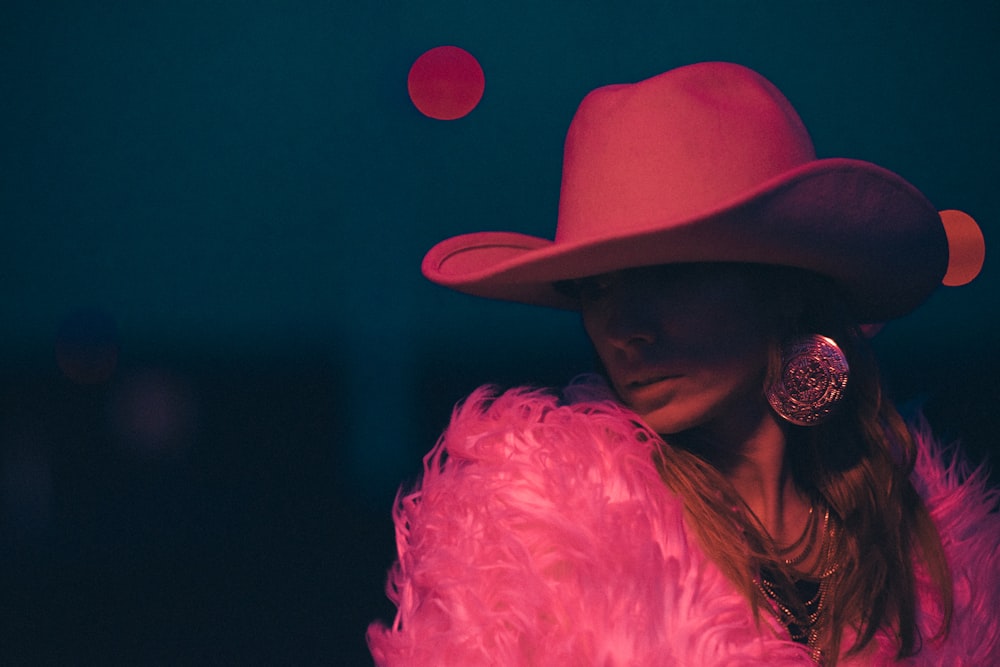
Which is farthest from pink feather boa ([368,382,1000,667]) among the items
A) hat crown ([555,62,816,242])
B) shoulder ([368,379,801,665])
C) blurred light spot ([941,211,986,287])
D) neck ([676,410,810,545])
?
blurred light spot ([941,211,986,287])

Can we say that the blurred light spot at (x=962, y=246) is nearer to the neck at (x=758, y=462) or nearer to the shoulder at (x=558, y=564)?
the neck at (x=758, y=462)

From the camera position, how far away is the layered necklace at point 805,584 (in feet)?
3.25

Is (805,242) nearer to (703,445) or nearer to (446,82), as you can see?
(703,445)

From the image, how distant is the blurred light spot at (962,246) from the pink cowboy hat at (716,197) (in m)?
0.61

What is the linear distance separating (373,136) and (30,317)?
2.10ft

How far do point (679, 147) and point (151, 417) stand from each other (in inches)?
36.4

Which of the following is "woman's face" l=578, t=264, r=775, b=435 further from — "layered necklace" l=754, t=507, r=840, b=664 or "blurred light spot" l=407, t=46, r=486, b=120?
"blurred light spot" l=407, t=46, r=486, b=120

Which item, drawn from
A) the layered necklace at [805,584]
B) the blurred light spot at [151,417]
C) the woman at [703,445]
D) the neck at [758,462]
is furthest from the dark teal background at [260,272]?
the layered necklace at [805,584]

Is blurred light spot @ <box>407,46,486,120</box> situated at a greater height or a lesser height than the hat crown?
greater

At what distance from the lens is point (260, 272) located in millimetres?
1294

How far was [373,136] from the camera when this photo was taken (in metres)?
1.35

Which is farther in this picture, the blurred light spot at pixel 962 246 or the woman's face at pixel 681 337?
the blurred light spot at pixel 962 246

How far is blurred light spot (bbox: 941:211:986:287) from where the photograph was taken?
1.55m

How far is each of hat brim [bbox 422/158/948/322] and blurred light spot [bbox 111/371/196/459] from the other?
0.52m
